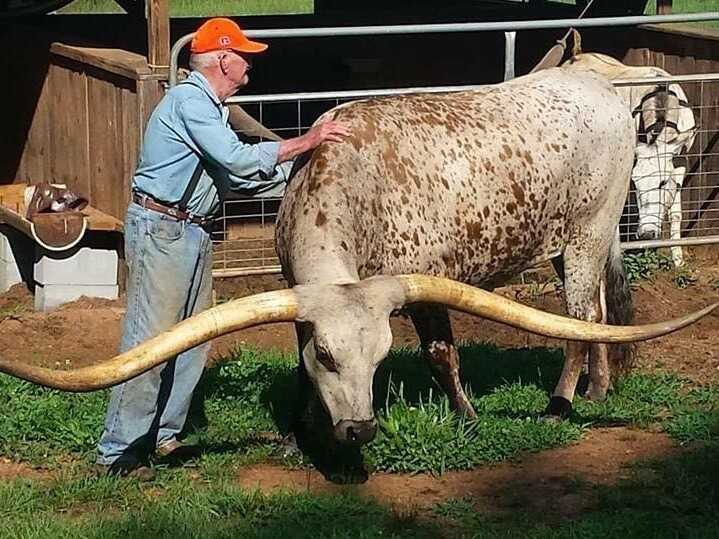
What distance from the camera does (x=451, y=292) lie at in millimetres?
6293

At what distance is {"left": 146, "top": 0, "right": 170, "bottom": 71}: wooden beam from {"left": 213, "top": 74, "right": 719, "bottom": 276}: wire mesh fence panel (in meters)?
1.30

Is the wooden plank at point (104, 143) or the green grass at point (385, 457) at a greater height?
the wooden plank at point (104, 143)

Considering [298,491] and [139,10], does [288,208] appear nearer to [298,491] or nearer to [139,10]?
[298,491]

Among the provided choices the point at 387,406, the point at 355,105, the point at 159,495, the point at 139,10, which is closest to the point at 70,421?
the point at 159,495

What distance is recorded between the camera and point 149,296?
677 centimetres

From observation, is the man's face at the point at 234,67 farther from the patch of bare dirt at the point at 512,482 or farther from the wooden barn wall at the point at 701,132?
the wooden barn wall at the point at 701,132

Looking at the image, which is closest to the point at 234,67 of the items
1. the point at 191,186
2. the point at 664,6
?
the point at 191,186

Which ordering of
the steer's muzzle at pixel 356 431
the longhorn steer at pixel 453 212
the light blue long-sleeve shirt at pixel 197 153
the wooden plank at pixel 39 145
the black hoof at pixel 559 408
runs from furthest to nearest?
the wooden plank at pixel 39 145 < the black hoof at pixel 559 408 < the light blue long-sleeve shirt at pixel 197 153 < the longhorn steer at pixel 453 212 < the steer's muzzle at pixel 356 431

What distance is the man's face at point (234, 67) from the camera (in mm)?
6602

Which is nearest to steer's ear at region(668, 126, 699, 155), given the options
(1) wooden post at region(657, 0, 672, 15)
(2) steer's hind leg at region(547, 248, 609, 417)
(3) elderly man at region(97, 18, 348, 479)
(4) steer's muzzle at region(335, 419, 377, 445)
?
(1) wooden post at region(657, 0, 672, 15)

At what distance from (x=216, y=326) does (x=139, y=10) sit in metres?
8.92

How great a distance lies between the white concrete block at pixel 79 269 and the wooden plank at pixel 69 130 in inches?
32.5

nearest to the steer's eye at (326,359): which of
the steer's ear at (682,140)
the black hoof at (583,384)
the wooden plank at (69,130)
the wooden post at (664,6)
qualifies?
the black hoof at (583,384)

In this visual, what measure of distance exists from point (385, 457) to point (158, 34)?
13.6 ft
